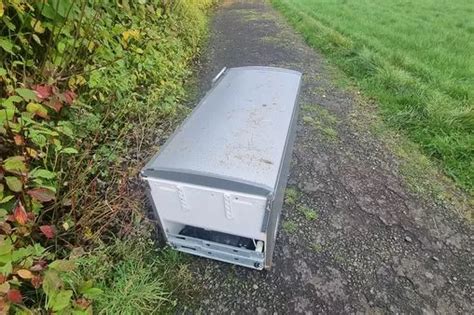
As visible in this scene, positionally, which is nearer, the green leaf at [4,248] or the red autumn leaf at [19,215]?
the green leaf at [4,248]

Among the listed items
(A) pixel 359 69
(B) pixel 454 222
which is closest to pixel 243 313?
(B) pixel 454 222

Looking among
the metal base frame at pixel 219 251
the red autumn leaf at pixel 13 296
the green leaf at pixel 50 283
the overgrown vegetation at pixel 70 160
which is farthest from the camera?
the metal base frame at pixel 219 251

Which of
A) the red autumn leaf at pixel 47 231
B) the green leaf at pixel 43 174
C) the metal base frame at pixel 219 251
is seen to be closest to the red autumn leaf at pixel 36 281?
the red autumn leaf at pixel 47 231

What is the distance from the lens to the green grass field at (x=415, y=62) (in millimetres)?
3234

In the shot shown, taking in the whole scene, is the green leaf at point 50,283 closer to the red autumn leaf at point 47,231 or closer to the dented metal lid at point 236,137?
the red autumn leaf at point 47,231

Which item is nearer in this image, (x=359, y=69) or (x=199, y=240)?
(x=199, y=240)

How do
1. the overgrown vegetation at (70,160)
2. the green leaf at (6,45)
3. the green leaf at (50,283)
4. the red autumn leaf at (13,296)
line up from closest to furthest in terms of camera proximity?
1. the red autumn leaf at (13,296)
2. the green leaf at (50,283)
3. the overgrown vegetation at (70,160)
4. the green leaf at (6,45)

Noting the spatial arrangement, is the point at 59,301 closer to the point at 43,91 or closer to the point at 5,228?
the point at 5,228

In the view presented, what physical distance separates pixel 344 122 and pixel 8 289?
136 inches

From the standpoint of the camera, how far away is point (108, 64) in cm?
270

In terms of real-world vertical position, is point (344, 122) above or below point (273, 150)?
below

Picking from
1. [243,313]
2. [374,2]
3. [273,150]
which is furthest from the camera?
[374,2]

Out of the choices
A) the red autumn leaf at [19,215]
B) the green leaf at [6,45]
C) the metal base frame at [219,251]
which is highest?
the green leaf at [6,45]

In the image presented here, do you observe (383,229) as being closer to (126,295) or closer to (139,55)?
(126,295)
